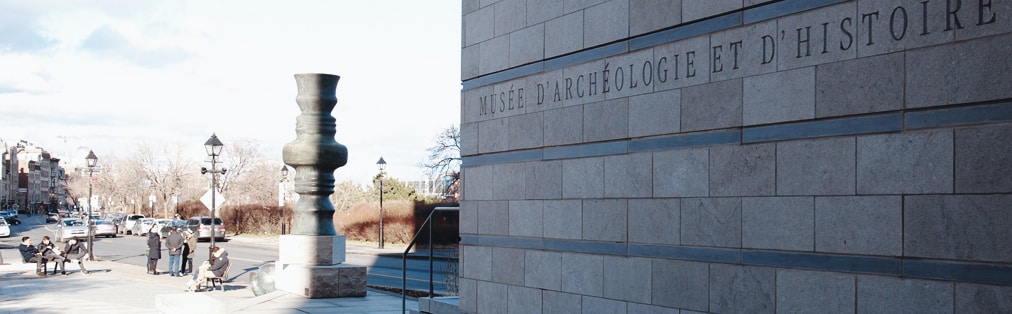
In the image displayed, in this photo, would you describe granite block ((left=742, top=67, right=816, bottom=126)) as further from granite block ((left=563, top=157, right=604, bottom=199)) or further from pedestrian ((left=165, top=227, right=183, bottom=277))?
pedestrian ((left=165, top=227, right=183, bottom=277))

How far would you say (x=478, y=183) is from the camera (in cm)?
1055

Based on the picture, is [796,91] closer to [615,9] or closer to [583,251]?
[615,9]

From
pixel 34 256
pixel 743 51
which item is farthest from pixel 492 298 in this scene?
pixel 34 256

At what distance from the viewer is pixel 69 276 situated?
2702 centimetres

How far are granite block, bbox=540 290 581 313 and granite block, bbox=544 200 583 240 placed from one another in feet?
1.78

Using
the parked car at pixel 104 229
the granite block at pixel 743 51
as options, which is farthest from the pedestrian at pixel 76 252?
the parked car at pixel 104 229

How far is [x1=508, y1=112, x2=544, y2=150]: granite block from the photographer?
937 cm

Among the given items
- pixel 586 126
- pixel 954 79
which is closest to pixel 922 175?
pixel 954 79

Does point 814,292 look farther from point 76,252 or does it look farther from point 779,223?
point 76,252

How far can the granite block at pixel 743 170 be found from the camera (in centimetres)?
670

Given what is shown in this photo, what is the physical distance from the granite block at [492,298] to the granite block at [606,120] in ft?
6.98

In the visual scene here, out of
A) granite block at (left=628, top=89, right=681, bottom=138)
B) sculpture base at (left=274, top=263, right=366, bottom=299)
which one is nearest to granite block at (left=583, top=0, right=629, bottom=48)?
granite block at (left=628, top=89, right=681, bottom=138)

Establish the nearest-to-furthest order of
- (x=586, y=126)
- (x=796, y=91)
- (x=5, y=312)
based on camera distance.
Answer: (x=796, y=91)
(x=586, y=126)
(x=5, y=312)

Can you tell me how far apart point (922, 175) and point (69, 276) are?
26.2 m
